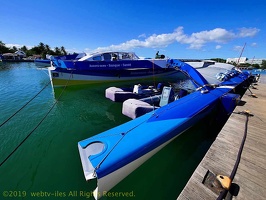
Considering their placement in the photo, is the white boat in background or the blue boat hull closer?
the blue boat hull

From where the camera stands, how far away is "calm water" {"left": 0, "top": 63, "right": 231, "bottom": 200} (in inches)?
108

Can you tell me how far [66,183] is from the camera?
2.84 metres

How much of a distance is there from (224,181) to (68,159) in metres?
3.28

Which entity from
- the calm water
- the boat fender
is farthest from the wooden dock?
the calm water

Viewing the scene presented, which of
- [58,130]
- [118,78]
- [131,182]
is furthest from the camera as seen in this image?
[118,78]

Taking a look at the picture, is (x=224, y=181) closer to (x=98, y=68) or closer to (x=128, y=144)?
(x=128, y=144)

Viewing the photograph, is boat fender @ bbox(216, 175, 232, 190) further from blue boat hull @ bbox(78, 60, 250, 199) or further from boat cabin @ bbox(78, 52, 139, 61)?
boat cabin @ bbox(78, 52, 139, 61)

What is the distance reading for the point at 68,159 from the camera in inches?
137

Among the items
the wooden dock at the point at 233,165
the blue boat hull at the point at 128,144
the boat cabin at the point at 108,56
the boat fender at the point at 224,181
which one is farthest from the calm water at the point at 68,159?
the boat cabin at the point at 108,56

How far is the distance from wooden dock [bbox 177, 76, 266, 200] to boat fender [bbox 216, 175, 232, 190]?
9 centimetres

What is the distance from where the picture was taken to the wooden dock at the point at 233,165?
1.77m

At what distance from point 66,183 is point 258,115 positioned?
18.6ft

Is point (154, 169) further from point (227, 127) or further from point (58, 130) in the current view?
point (58, 130)

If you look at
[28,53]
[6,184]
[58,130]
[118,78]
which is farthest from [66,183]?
[28,53]
